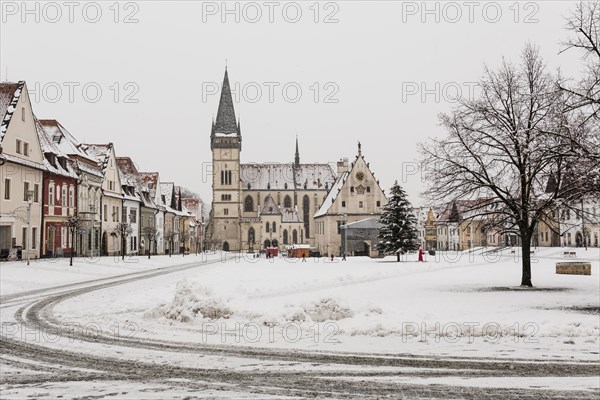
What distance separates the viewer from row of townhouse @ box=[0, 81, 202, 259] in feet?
123

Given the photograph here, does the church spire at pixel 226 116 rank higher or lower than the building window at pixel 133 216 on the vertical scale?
higher

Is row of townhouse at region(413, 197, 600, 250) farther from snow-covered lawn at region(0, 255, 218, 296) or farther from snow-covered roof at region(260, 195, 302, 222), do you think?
snow-covered roof at region(260, 195, 302, 222)

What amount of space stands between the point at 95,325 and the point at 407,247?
134ft

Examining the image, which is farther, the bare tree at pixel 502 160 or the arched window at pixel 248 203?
the arched window at pixel 248 203

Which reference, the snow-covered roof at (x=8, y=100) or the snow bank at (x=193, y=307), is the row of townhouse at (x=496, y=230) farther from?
the snow-covered roof at (x=8, y=100)

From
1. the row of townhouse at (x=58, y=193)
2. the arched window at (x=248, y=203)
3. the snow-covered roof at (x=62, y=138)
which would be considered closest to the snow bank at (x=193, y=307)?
the row of townhouse at (x=58, y=193)

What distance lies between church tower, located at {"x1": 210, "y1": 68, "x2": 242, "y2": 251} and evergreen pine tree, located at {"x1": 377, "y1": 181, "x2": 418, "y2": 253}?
270ft

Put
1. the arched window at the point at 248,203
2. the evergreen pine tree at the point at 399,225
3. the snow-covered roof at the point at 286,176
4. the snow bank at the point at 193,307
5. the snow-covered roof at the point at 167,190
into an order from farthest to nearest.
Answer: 1. the snow-covered roof at the point at 286,176
2. the arched window at the point at 248,203
3. the snow-covered roof at the point at 167,190
4. the evergreen pine tree at the point at 399,225
5. the snow bank at the point at 193,307

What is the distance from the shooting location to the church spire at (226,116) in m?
132

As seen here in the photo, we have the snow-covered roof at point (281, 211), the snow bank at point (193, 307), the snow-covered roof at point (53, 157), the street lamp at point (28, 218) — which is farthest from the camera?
the snow-covered roof at point (281, 211)

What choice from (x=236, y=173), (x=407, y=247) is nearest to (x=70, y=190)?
(x=407, y=247)

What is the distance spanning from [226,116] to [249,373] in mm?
125556

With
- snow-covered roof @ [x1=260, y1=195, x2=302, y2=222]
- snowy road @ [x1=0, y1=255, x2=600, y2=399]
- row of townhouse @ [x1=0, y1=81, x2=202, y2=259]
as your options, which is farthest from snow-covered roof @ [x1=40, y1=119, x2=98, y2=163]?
snow-covered roof @ [x1=260, y1=195, x2=302, y2=222]

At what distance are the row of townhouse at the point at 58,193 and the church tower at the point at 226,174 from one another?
62.1 metres
